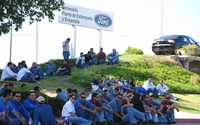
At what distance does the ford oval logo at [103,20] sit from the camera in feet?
156

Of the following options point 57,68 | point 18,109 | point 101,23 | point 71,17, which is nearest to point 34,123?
point 18,109

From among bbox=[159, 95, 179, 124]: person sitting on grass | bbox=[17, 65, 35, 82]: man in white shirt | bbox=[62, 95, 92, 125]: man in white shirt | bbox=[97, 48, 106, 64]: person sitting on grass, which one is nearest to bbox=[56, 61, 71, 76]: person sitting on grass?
bbox=[97, 48, 106, 64]: person sitting on grass

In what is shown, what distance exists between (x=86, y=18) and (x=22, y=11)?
68.2 ft

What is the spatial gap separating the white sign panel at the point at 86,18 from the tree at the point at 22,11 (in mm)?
16464

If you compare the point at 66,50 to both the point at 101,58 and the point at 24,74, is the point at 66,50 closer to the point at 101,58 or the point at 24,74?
the point at 101,58

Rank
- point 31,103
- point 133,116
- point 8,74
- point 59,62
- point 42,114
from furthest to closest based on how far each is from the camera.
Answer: point 59,62 → point 8,74 → point 133,116 → point 31,103 → point 42,114

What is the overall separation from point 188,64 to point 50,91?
58.5ft

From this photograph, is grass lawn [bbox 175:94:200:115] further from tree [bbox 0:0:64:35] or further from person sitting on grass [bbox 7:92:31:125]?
person sitting on grass [bbox 7:92:31:125]

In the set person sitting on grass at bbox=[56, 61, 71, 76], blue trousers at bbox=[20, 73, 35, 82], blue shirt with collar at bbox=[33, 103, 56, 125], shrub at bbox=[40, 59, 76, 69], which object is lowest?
blue shirt with collar at bbox=[33, 103, 56, 125]

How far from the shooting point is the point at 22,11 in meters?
25.9

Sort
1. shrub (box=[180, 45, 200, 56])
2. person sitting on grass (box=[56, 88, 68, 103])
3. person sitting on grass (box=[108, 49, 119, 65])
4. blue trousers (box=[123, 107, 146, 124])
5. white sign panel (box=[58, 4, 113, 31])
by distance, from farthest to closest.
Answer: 1. shrub (box=[180, 45, 200, 56])
2. white sign panel (box=[58, 4, 113, 31])
3. person sitting on grass (box=[108, 49, 119, 65])
4. blue trousers (box=[123, 107, 146, 124])
5. person sitting on grass (box=[56, 88, 68, 103])

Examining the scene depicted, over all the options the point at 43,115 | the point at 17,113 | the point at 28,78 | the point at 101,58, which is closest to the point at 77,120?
the point at 43,115

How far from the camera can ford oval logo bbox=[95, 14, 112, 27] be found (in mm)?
47688

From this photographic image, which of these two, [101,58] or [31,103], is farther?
[101,58]
